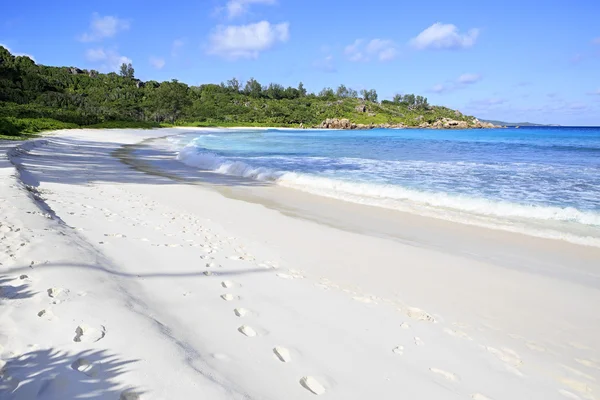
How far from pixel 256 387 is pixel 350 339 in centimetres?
101

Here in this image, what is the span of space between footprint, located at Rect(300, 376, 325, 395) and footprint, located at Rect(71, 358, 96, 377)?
125 centimetres

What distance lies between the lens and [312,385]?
7.89 feet

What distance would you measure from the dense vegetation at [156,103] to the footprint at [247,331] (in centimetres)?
2787

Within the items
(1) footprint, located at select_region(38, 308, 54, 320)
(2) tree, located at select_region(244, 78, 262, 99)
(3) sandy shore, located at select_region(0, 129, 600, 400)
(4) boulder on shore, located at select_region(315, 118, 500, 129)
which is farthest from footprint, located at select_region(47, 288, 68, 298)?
(2) tree, located at select_region(244, 78, 262, 99)

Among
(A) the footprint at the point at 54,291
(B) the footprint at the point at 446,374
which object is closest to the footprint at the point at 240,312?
(A) the footprint at the point at 54,291

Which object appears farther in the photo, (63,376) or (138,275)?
(138,275)

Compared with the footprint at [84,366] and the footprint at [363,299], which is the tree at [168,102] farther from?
the footprint at [84,366]

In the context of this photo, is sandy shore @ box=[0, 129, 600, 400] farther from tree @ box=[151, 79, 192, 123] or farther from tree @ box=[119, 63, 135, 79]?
tree @ box=[119, 63, 135, 79]

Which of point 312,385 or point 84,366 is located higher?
point 84,366

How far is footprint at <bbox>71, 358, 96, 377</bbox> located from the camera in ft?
7.22

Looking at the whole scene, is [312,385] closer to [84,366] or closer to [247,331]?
[247,331]

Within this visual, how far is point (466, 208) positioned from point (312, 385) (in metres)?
8.32

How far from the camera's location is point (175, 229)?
6.31m

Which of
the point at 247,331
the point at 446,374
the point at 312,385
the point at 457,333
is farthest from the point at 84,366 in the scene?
the point at 457,333
